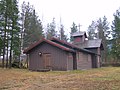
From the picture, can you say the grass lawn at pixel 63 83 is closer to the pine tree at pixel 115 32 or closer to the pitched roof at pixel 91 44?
the pitched roof at pixel 91 44

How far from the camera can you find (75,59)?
27.4 m

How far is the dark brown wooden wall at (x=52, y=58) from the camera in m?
24.7

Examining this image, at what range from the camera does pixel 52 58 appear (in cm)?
2538

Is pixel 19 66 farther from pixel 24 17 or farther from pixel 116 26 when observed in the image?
pixel 116 26

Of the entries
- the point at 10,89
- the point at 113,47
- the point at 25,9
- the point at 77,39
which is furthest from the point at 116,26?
the point at 10,89

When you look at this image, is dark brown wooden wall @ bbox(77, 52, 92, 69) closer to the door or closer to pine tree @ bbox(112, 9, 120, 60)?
the door

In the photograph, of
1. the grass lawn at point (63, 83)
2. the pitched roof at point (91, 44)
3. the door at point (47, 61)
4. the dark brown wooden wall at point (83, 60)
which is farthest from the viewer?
the pitched roof at point (91, 44)

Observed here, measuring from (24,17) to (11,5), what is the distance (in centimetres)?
1149

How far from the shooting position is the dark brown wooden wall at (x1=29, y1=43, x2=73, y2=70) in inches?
973

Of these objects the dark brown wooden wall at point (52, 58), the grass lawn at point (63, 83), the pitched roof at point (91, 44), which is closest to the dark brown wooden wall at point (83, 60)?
the pitched roof at point (91, 44)

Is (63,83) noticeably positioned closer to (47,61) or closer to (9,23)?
(47,61)

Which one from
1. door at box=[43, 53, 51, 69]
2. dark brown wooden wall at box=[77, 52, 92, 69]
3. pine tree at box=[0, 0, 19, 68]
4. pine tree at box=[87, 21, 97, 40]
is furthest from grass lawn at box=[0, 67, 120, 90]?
pine tree at box=[87, 21, 97, 40]

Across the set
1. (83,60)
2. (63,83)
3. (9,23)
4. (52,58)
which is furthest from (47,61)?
(63,83)

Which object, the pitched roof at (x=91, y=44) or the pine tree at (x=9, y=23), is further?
the pitched roof at (x=91, y=44)
